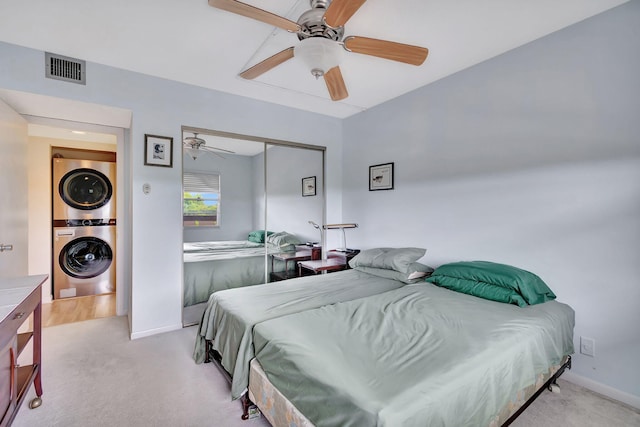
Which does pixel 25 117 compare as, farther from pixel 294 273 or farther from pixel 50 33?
pixel 294 273

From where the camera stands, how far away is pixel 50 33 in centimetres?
222

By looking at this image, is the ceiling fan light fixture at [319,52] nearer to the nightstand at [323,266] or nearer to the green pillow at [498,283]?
the green pillow at [498,283]

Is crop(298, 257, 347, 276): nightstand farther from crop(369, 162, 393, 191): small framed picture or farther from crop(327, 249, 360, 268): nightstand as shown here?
crop(369, 162, 393, 191): small framed picture

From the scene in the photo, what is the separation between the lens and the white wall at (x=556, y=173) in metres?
1.95

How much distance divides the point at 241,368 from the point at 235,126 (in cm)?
264

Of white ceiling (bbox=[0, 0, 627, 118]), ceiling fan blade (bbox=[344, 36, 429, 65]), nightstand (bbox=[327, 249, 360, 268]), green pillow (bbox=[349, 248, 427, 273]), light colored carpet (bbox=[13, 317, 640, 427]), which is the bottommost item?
light colored carpet (bbox=[13, 317, 640, 427])

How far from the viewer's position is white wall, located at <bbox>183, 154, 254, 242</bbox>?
3438 mm

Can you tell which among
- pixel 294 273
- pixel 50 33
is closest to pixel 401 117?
pixel 294 273

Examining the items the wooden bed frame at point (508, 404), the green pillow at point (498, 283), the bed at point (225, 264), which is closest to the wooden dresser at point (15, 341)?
the wooden bed frame at point (508, 404)

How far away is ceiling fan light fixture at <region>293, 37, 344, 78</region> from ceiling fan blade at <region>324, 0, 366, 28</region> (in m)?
0.13

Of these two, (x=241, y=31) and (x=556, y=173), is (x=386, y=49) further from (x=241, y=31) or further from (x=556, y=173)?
(x=556, y=173)

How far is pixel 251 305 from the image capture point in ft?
6.73

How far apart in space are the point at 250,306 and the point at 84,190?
3.66 m

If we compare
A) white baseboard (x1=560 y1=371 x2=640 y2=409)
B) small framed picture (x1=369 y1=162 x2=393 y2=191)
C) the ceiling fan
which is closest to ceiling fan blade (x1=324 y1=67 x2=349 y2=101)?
the ceiling fan
